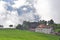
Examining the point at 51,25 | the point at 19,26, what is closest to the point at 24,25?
the point at 19,26

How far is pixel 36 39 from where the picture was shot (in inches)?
1487

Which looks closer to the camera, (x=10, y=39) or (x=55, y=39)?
(x=10, y=39)

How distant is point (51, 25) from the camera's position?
71.4 meters

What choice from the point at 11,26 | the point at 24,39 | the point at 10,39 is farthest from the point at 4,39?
the point at 11,26

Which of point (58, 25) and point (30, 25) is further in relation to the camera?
point (30, 25)

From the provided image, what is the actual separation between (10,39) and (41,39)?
600 cm

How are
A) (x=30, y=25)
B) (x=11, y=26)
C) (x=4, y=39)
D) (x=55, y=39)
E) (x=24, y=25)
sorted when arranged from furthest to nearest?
(x=30, y=25), (x=24, y=25), (x=11, y=26), (x=55, y=39), (x=4, y=39)

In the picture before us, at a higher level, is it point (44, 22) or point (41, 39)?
point (44, 22)

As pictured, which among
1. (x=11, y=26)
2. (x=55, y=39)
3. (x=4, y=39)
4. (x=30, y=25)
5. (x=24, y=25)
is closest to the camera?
(x=4, y=39)

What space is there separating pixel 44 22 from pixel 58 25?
766 centimetres

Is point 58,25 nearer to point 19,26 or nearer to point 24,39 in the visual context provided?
point 19,26

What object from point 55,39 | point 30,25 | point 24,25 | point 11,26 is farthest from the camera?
point 30,25

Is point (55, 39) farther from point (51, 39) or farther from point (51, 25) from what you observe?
point (51, 25)

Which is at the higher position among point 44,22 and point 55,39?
point 44,22
